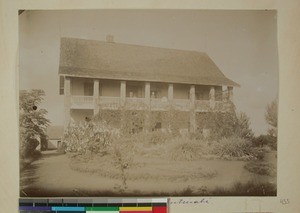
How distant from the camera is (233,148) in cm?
111

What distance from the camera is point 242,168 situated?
1110 millimetres

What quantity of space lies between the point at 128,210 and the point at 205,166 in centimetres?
29

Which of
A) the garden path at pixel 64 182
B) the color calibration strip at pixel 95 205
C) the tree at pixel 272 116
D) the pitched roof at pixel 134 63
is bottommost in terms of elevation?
the color calibration strip at pixel 95 205

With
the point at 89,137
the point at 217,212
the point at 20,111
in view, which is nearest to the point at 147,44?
the point at 89,137

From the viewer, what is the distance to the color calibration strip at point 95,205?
3.57 ft

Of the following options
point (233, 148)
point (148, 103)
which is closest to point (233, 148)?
point (233, 148)

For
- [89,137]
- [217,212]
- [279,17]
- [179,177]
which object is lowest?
[217,212]

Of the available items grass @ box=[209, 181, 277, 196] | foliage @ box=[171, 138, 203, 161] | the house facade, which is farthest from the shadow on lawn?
the house facade

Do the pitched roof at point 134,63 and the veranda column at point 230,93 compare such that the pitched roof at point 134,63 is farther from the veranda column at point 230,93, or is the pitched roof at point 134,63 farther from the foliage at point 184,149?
the foliage at point 184,149

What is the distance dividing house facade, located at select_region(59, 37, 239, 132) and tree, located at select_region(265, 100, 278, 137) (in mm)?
129

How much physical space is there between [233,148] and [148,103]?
1.04 ft

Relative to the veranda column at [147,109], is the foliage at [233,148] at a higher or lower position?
lower

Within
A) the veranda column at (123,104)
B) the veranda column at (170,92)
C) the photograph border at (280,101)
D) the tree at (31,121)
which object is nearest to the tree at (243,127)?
the photograph border at (280,101)

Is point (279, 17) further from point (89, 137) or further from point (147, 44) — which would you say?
point (89, 137)
